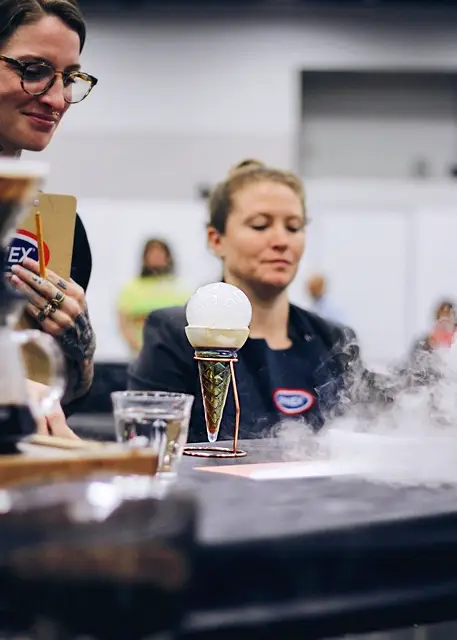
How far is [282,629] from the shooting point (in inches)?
28.0

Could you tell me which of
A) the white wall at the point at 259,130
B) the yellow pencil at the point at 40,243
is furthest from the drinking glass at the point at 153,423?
the white wall at the point at 259,130

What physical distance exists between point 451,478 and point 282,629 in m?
0.36

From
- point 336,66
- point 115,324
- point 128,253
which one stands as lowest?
point 115,324

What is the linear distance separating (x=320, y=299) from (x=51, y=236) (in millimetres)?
5959

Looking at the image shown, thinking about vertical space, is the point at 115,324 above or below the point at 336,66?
below

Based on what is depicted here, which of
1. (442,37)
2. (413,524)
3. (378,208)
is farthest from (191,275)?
(413,524)

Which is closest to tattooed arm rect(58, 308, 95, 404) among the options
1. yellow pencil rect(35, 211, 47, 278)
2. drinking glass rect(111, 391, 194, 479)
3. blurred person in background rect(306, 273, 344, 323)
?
yellow pencil rect(35, 211, 47, 278)

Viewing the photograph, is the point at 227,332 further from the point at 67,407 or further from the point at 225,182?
the point at 225,182

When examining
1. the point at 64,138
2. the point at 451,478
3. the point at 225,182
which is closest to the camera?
the point at 451,478

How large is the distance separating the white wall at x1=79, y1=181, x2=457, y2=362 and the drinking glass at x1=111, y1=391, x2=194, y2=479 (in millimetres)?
6482

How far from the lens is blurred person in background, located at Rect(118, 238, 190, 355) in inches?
210

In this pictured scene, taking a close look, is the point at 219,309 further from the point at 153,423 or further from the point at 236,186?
the point at 236,186

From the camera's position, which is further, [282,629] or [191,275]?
[191,275]

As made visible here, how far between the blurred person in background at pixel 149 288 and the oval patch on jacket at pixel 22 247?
386 centimetres
